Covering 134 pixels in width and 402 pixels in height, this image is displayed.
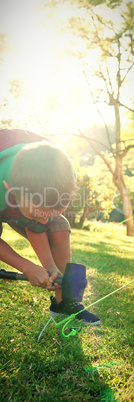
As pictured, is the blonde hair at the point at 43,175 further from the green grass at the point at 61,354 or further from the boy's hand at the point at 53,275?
the green grass at the point at 61,354

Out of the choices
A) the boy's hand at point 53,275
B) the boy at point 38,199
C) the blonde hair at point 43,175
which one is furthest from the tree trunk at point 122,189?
the blonde hair at point 43,175

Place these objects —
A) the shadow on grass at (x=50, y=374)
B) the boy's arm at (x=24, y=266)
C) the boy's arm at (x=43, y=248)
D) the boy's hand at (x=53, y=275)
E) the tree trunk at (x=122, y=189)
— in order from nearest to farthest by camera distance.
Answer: the shadow on grass at (x=50, y=374) → the boy's arm at (x=24, y=266) → the boy's hand at (x=53, y=275) → the boy's arm at (x=43, y=248) → the tree trunk at (x=122, y=189)

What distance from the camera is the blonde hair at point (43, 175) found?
1274 millimetres

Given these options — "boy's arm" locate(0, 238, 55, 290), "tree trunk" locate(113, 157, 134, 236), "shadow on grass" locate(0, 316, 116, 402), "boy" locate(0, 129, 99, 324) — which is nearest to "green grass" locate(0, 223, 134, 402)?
"shadow on grass" locate(0, 316, 116, 402)

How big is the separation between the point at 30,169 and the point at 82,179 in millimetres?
9426

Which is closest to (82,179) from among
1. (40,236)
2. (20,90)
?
(20,90)

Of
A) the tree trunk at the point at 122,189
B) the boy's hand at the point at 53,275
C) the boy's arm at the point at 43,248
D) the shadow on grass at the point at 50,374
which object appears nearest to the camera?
the shadow on grass at the point at 50,374

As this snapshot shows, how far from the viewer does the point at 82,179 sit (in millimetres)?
10641

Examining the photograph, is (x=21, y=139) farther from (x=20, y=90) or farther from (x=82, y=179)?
(x=20, y=90)

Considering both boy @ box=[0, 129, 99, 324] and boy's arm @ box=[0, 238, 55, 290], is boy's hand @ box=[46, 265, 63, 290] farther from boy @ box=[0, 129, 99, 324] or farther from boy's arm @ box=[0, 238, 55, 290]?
boy's arm @ box=[0, 238, 55, 290]

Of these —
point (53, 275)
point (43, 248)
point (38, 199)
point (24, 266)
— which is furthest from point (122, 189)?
point (38, 199)

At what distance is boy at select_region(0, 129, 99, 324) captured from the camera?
1.29 meters

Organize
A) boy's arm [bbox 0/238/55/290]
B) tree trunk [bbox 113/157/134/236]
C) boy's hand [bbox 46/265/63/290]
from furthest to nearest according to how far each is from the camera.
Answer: tree trunk [bbox 113/157/134/236], boy's hand [bbox 46/265/63/290], boy's arm [bbox 0/238/55/290]

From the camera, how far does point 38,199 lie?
1.34m
